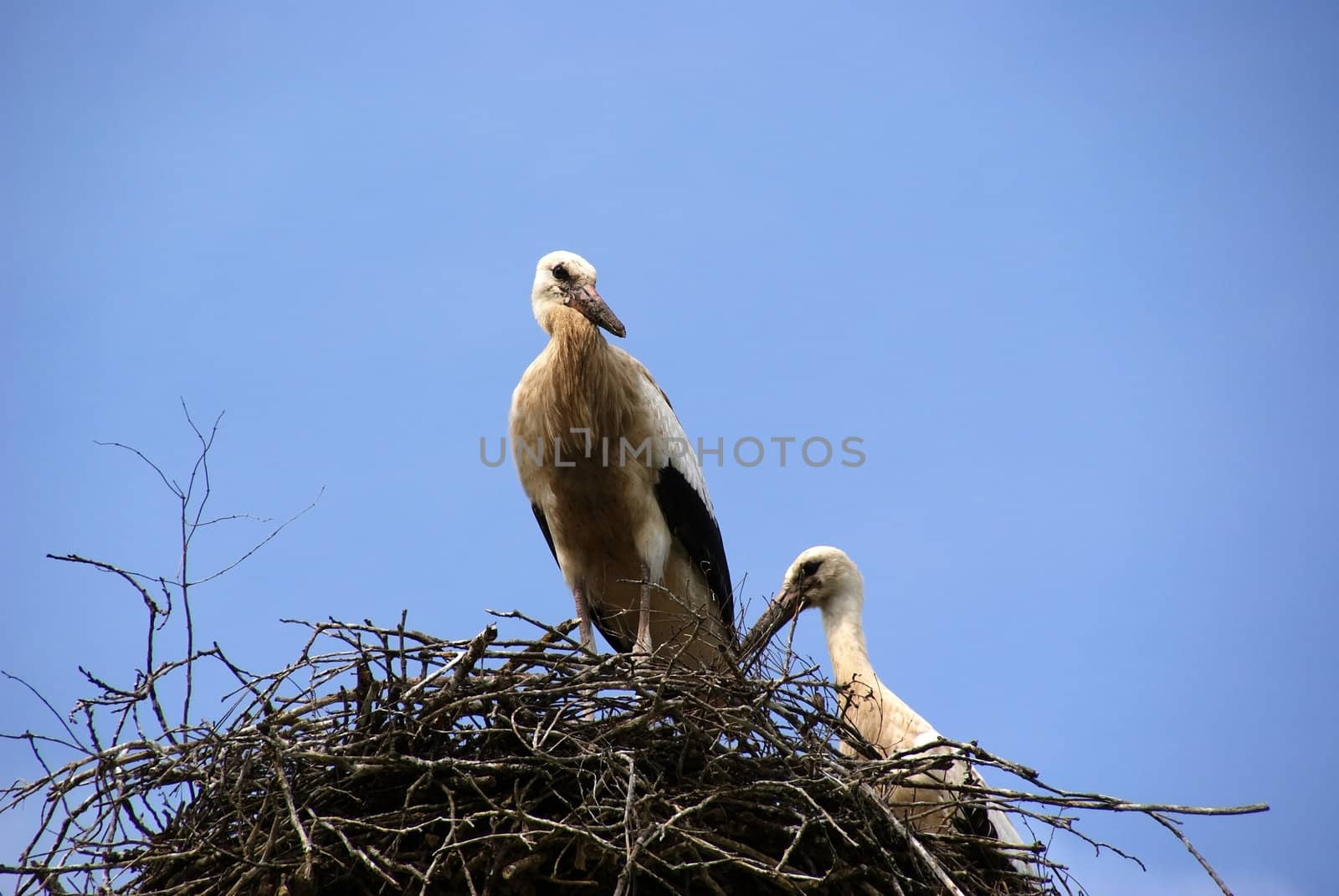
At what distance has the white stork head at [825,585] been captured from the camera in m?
5.12

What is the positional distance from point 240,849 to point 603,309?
2.26m

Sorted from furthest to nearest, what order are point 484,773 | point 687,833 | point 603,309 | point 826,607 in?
point 826,607 → point 603,309 → point 484,773 → point 687,833

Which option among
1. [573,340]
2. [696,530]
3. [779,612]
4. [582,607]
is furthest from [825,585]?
[573,340]

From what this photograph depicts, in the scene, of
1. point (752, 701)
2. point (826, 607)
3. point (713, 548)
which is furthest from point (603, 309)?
point (752, 701)

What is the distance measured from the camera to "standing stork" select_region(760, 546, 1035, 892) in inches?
151

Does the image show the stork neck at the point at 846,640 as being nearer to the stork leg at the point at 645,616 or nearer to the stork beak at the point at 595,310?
the stork leg at the point at 645,616

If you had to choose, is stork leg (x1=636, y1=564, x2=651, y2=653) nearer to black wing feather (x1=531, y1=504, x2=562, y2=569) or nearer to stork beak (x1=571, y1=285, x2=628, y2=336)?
black wing feather (x1=531, y1=504, x2=562, y2=569)

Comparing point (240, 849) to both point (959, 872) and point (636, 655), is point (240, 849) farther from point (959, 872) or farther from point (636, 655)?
point (959, 872)

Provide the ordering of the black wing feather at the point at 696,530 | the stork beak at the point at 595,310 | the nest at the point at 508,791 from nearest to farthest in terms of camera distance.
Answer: the nest at the point at 508,791 < the stork beak at the point at 595,310 < the black wing feather at the point at 696,530

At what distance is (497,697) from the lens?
3.38 m

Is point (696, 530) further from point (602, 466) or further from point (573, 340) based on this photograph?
point (573, 340)

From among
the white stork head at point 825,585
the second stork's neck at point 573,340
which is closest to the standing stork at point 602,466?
the second stork's neck at point 573,340

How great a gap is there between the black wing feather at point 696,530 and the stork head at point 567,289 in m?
0.57

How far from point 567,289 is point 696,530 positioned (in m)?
0.95
